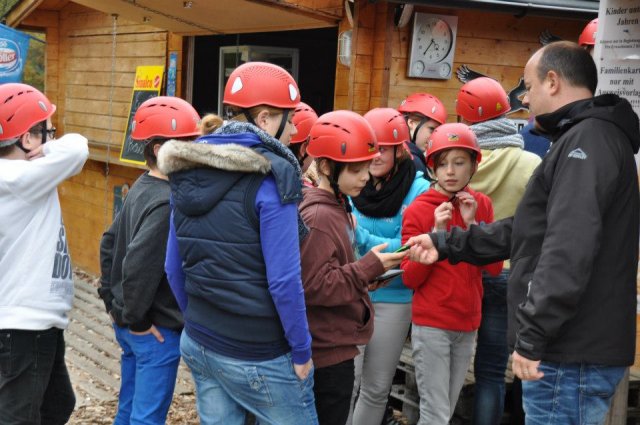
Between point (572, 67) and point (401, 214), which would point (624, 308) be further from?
point (401, 214)

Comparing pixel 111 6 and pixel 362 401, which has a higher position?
pixel 111 6

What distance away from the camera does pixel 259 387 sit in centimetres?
345

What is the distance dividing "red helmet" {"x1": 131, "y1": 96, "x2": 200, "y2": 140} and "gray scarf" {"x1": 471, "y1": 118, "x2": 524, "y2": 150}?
1.83 m

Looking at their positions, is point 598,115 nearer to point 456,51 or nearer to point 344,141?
point 344,141

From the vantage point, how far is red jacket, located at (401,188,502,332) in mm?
4656

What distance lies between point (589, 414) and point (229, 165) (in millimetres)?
1690

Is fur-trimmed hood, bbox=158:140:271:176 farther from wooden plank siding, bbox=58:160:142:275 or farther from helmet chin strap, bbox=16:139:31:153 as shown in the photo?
wooden plank siding, bbox=58:160:142:275

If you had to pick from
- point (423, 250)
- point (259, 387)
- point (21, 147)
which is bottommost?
point (259, 387)

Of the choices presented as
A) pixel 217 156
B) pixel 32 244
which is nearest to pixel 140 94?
pixel 32 244

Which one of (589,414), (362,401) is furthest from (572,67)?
(362,401)

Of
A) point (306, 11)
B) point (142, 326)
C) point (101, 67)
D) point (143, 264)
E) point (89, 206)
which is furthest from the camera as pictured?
point (89, 206)

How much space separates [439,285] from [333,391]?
1101mm

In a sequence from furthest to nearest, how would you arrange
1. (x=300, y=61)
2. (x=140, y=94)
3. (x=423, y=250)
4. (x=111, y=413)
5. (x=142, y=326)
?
1. (x=300, y=61)
2. (x=140, y=94)
3. (x=111, y=413)
4. (x=142, y=326)
5. (x=423, y=250)

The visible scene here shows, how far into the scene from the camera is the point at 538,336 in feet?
10.3
